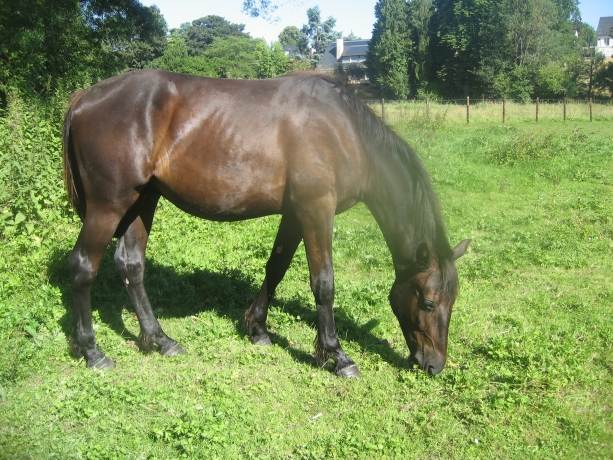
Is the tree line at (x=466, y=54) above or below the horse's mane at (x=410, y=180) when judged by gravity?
above

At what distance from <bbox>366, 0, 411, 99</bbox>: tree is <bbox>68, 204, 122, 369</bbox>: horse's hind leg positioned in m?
44.3

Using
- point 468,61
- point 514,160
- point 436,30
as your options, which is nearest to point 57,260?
point 514,160

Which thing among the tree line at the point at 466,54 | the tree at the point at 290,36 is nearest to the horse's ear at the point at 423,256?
the tree line at the point at 466,54

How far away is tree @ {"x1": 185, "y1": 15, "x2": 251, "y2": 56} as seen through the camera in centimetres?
7169

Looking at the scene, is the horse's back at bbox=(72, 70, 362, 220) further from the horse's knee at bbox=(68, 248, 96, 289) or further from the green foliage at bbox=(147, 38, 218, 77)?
the green foliage at bbox=(147, 38, 218, 77)

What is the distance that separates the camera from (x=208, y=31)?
7488cm

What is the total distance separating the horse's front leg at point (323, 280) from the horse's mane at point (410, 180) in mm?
539

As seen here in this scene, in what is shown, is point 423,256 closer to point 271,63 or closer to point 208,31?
point 271,63

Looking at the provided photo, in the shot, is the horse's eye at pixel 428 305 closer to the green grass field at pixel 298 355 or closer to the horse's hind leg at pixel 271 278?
the green grass field at pixel 298 355

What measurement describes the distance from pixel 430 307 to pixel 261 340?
60.1 inches

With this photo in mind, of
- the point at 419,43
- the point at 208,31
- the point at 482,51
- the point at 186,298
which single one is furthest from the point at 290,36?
the point at 186,298

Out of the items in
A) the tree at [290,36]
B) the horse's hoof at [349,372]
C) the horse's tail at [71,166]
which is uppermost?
the tree at [290,36]

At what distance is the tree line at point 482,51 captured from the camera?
1523 inches

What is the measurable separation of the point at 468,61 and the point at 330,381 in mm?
45480
